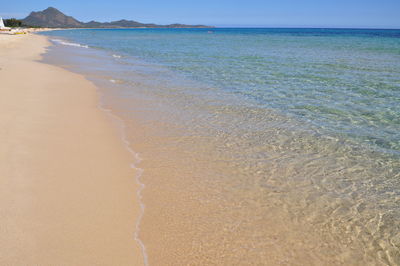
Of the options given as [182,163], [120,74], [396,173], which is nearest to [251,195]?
[182,163]

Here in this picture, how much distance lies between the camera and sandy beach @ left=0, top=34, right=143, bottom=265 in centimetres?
312

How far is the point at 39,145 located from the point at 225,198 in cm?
343

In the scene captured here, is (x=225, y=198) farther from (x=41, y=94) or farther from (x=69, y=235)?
(x=41, y=94)

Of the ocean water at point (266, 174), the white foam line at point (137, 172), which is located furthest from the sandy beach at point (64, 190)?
the ocean water at point (266, 174)

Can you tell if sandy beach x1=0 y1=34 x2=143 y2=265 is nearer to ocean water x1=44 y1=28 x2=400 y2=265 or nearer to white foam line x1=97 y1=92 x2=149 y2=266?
white foam line x1=97 y1=92 x2=149 y2=266

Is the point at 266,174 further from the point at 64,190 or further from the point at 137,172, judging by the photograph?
the point at 64,190

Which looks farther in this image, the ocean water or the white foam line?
the ocean water

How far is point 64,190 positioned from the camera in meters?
4.20

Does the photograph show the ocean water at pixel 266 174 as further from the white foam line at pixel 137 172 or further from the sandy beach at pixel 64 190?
the sandy beach at pixel 64 190

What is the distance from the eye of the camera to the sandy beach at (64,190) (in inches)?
123

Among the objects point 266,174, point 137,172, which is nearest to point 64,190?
point 137,172

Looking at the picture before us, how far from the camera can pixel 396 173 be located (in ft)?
17.4

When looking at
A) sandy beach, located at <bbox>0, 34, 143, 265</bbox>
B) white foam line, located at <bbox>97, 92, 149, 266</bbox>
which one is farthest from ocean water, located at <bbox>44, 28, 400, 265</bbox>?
sandy beach, located at <bbox>0, 34, 143, 265</bbox>

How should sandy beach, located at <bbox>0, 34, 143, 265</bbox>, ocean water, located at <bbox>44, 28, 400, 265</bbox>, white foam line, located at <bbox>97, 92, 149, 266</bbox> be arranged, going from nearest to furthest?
1. sandy beach, located at <bbox>0, 34, 143, 265</bbox>
2. white foam line, located at <bbox>97, 92, 149, 266</bbox>
3. ocean water, located at <bbox>44, 28, 400, 265</bbox>
